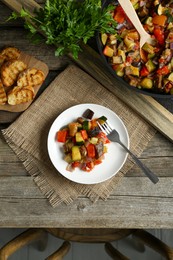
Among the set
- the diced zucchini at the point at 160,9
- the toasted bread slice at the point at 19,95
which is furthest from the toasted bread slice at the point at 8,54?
the diced zucchini at the point at 160,9

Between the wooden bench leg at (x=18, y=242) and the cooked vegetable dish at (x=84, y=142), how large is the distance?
1.80ft

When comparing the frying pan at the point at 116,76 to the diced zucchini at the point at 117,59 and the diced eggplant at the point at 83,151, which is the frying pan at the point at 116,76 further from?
Result: the diced eggplant at the point at 83,151

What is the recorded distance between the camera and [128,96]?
2.10m

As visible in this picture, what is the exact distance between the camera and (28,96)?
2080 millimetres

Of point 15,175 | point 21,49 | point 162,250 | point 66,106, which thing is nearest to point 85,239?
point 162,250

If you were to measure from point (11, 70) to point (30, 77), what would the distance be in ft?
0.31

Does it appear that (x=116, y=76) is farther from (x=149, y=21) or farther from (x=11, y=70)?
(x=11, y=70)

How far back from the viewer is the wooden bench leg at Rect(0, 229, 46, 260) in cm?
221

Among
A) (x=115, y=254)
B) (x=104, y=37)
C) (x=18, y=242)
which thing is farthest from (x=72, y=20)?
(x=115, y=254)

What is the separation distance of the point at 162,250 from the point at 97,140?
0.67 meters

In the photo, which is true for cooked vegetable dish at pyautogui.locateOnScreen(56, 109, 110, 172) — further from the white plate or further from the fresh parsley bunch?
the fresh parsley bunch

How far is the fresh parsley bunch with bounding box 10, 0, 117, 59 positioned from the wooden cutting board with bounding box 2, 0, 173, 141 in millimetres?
166

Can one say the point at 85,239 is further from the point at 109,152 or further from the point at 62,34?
the point at 62,34

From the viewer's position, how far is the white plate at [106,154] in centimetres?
206
